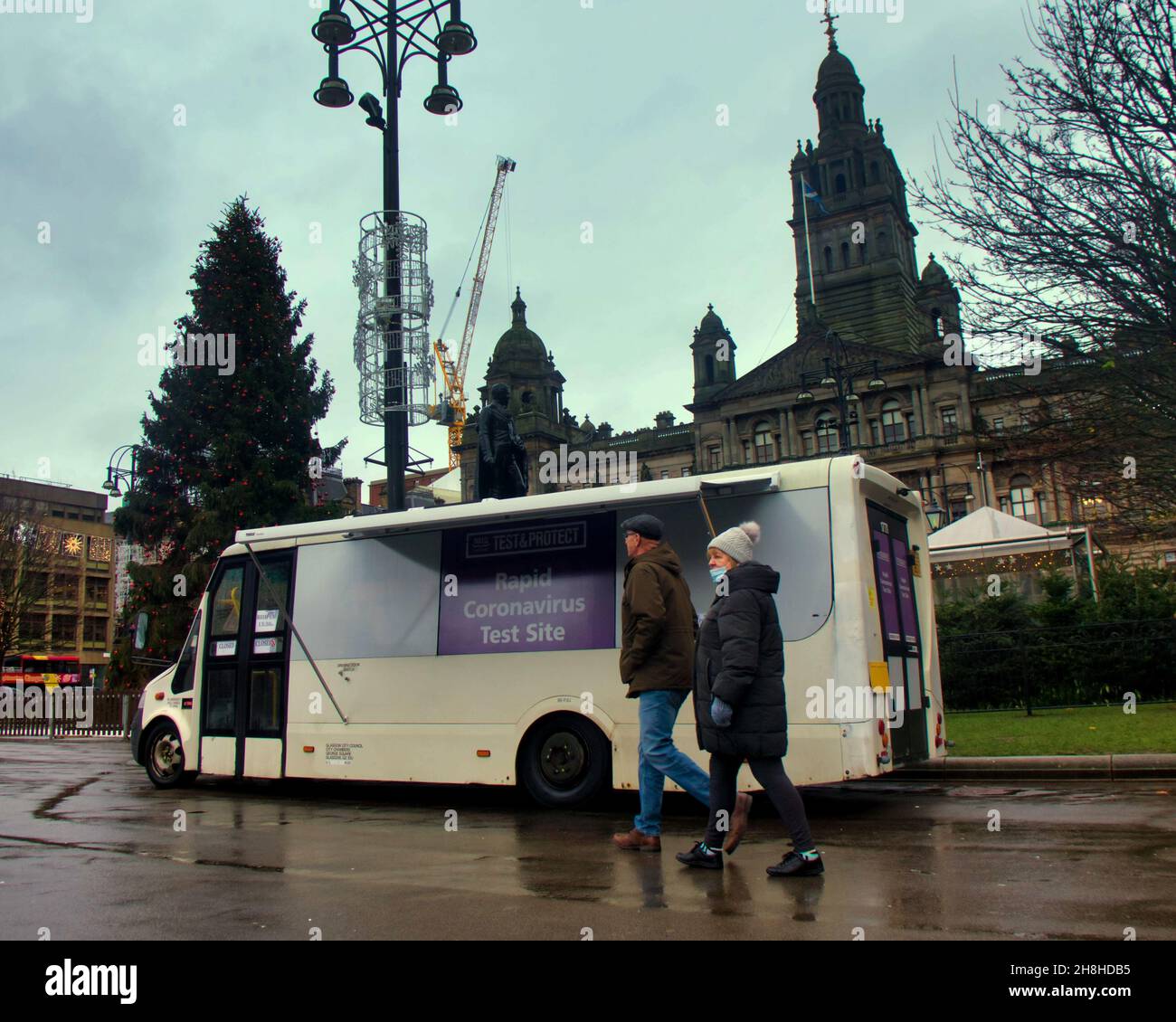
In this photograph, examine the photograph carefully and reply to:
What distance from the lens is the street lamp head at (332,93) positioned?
43.6ft

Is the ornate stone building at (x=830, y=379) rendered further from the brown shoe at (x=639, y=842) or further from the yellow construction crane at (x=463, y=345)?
the brown shoe at (x=639, y=842)

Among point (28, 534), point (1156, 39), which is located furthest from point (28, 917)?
point (28, 534)

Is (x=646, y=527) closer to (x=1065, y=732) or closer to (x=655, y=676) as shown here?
(x=655, y=676)

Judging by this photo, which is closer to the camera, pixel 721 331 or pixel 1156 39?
pixel 1156 39

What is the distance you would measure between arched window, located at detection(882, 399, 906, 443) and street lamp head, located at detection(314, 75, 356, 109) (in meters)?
63.1

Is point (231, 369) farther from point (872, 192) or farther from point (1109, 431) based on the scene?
point (872, 192)

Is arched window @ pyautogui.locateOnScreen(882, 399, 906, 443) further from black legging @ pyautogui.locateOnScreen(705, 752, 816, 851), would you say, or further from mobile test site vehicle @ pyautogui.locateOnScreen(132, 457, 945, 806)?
black legging @ pyautogui.locateOnScreen(705, 752, 816, 851)

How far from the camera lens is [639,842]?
21.5 feet

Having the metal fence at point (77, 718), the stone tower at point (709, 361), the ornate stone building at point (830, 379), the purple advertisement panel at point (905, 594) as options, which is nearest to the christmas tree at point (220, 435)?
the metal fence at point (77, 718)

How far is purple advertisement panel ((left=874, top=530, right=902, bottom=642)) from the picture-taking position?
28.3 feet

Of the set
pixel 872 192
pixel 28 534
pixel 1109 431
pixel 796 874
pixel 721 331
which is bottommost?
pixel 796 874

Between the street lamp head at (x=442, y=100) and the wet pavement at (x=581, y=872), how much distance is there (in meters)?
9.29

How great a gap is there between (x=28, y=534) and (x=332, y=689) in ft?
122
